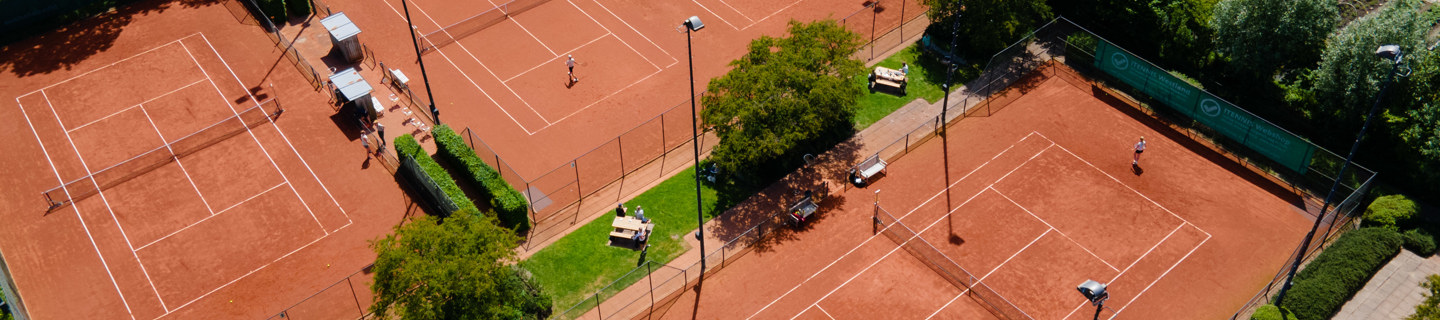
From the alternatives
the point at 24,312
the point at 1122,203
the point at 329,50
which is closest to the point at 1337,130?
the point at 1122,203

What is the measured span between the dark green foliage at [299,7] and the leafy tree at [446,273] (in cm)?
2529

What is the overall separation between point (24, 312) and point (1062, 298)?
124 ft

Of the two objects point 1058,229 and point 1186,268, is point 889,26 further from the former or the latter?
point 1186,268

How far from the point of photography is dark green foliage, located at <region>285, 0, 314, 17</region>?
56281 mm

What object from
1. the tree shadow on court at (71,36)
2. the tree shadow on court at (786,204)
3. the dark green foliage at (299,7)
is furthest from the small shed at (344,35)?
the tree shadow on court at (786,204)

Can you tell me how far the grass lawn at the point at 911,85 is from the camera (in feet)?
162

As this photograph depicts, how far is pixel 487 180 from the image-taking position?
43.3 metres

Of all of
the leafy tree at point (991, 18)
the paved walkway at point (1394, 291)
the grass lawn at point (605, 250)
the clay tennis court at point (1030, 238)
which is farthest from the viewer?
the leafy tree at point (991, 18)

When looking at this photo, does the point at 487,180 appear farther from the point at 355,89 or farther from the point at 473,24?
the point at 473,24

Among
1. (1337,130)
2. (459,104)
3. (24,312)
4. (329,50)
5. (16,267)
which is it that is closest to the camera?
(24,312)

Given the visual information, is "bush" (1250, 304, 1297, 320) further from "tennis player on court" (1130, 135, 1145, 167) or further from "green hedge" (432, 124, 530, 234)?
"green hedge" (432, 124, 530, 234)

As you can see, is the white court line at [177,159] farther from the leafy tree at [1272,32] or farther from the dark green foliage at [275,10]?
the leafy tree at [1272,32]

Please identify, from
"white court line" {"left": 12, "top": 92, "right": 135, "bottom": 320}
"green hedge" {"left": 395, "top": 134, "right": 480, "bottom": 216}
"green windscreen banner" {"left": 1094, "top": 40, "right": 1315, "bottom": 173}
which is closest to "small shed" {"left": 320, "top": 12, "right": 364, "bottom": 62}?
"green hedge" {"left": 395, "top": 134, "right": 480, "bottom": 216}

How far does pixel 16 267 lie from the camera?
4122cm
